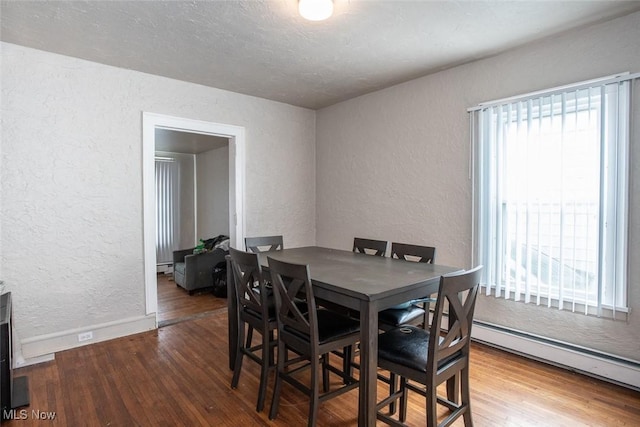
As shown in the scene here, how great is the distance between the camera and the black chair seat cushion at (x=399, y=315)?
213cm

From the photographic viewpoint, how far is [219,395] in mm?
2252

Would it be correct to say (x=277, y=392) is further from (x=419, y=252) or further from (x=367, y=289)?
(x=419, y=252)

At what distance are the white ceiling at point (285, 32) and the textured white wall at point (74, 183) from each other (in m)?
0.23

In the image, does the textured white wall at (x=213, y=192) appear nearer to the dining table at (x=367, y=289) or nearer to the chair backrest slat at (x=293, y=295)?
the dining table at (x=367, y=289)

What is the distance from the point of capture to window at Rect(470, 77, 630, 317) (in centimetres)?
235

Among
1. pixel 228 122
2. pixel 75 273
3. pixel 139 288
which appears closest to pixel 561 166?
pixel 228 122

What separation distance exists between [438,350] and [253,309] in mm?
1230

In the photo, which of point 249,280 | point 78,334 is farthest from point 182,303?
point 249,280

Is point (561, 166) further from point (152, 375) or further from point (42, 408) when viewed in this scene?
point (42, 408)

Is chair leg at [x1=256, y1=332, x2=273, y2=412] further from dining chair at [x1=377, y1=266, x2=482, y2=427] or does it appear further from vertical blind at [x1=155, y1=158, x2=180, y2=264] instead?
vertical blind at [x1=155, y1=158, x2=180, y2=264]

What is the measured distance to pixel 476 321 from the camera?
10.3 feet

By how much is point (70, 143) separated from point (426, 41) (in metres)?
3.10
